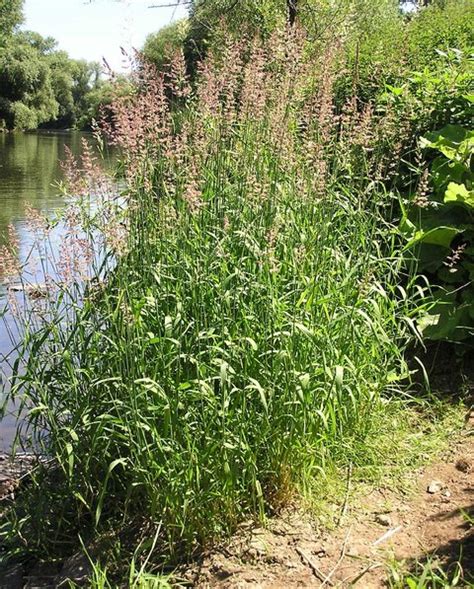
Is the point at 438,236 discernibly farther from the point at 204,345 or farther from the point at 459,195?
the point at 204,345

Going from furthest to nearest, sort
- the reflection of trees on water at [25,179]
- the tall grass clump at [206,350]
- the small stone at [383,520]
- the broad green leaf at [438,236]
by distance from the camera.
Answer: the reflection of trees on water at [25,179] → the broad green leaf at [438,236] → the small stone at [383,520] → the tall grass clump at [206,350]

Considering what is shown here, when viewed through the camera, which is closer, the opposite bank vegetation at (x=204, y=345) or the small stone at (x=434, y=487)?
the opposite bank vegetation at (x=204, y=345)

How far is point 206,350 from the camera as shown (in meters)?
2.85

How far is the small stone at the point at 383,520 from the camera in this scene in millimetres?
2838

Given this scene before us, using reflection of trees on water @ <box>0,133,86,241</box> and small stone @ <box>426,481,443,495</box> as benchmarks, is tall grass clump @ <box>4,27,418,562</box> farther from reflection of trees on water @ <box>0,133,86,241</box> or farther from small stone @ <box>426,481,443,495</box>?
reflection of trees on water @ <box>0,133,86,241</box>

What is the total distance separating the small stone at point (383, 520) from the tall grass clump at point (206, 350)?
0.96 feet

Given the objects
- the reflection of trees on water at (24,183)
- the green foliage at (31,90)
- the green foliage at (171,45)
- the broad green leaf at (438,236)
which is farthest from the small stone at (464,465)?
the green foliage at (31,90)

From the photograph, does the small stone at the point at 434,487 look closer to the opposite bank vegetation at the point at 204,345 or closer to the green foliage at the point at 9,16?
the opposite bank vegetation at the point at 204,345

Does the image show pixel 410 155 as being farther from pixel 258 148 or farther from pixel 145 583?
pixel 145 583

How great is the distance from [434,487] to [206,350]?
122 cm

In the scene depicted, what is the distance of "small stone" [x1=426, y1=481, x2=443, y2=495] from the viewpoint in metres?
3.07

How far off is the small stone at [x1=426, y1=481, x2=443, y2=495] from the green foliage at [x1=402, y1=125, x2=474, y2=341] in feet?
3.69

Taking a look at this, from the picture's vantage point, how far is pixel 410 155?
4.99 meters

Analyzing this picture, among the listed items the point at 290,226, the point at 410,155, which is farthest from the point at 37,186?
the point at 290,226
